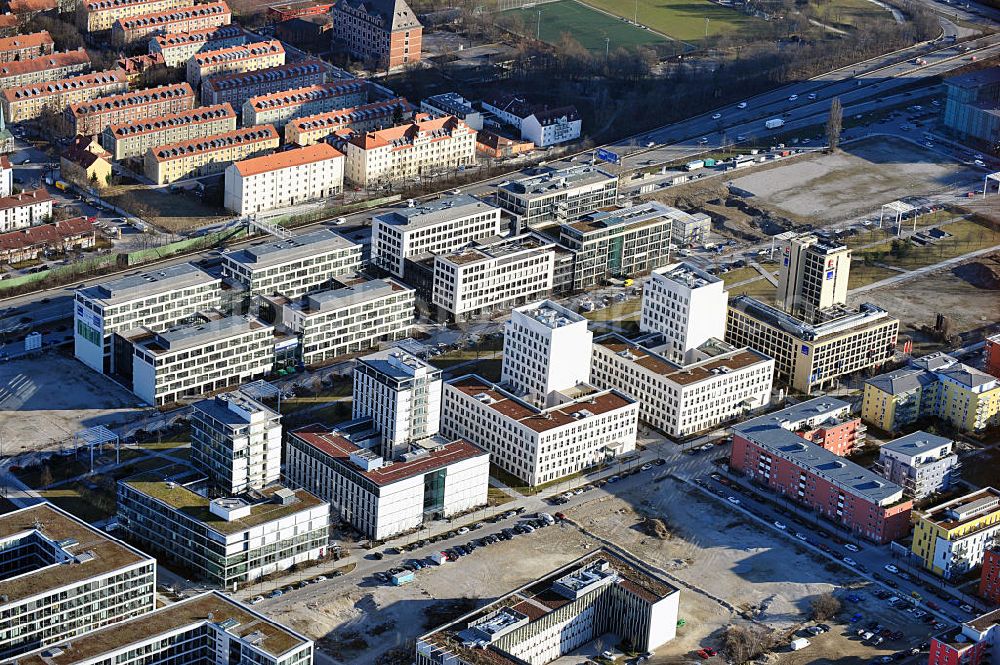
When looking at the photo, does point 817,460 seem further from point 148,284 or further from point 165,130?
point 165,130

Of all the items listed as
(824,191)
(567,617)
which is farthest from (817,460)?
(824,191)

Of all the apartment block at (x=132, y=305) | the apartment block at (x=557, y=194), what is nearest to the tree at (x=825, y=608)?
the apartment block at (x=132, y=305)

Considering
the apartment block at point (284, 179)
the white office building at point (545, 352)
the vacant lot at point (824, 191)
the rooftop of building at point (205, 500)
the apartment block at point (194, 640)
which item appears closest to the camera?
the apartment block at point (194, 640)

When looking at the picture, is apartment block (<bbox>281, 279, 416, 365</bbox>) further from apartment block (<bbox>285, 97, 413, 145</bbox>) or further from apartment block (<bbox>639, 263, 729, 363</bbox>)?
apartment block (<bbox>285, 97, 413, 145</bbox>)

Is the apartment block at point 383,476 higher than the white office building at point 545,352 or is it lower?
lower

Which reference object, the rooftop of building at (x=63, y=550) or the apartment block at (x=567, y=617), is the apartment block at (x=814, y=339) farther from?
the rooftop of building at (x=63, y=550)
